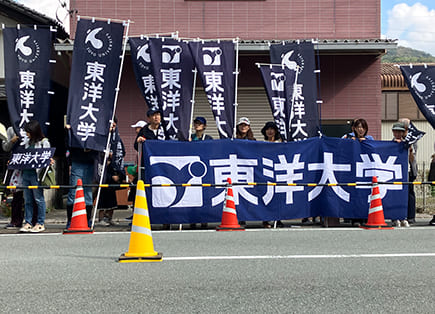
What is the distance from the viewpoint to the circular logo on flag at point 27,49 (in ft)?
34.3

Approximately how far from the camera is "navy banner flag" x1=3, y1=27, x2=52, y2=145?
10.3 metres

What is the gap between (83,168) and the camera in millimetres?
10258

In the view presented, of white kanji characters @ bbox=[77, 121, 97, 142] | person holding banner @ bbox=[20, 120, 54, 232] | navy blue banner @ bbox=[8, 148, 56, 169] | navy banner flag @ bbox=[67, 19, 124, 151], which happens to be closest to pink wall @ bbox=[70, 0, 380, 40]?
navy banner flag @ bbox=[67, 19, 124, 151]

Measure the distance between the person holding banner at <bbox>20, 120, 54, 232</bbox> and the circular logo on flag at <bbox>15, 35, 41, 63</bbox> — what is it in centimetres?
139

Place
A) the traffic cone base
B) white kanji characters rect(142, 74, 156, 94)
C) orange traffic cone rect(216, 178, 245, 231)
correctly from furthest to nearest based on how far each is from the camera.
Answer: white kanji characters rect(142, 74, 156, 94) → orange traffic cone rect(216, 178, 245, 231) → the traffic cone base

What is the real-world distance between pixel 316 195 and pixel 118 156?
12.6 ft

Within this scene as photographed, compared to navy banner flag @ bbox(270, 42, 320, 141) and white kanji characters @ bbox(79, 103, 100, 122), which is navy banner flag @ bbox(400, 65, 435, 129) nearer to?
navy banner flag @ bbox(270, 42, 320, 141)

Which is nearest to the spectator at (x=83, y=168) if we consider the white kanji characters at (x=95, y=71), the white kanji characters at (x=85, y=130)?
the white kanji characters at (x=85, y=130)

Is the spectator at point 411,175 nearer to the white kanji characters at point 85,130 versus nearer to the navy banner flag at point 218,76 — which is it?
the navy banner flag at point 218,76

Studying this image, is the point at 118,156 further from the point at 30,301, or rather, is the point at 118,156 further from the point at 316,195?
the point at 30,301

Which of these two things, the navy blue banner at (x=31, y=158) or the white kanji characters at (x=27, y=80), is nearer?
the navy blue banner at (x=31, y=158)

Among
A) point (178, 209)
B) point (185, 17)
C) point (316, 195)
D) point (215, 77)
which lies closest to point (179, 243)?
point (178, 209)

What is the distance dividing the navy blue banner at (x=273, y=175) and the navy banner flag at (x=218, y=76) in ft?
4.07

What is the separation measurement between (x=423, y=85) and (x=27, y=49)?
751cm
